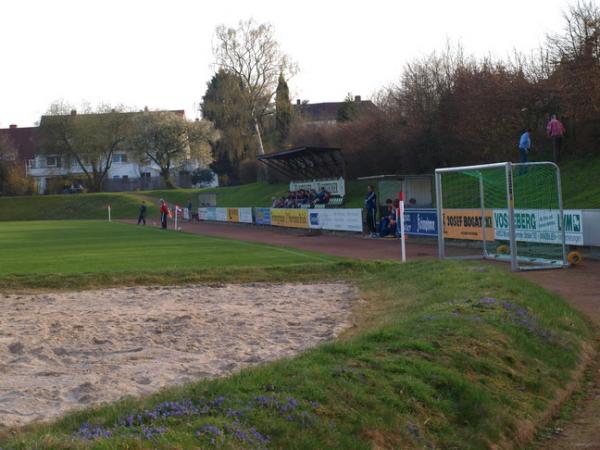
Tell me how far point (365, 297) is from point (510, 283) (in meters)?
3.13

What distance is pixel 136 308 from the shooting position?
50.2ft

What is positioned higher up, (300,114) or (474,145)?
(300,114)

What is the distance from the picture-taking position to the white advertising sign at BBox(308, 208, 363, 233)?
3700 cm

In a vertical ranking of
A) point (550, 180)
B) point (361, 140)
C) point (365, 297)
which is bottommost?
point (365, 297)

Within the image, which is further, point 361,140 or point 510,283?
point 361,140

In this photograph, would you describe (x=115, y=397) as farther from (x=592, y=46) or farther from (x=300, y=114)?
(x=300, y=114)

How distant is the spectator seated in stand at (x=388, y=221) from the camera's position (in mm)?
33656

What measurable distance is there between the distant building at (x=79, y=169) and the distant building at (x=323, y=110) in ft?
54.6

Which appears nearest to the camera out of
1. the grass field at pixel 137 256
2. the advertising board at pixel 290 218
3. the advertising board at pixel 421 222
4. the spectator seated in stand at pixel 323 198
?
the grass field at pixel 137 256

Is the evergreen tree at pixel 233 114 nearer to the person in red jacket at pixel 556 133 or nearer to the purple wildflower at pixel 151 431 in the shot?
the person in red jacket at pixel 556 133

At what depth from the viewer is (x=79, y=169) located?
106 m

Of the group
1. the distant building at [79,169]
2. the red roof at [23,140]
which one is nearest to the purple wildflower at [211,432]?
the distant building at [79,169]

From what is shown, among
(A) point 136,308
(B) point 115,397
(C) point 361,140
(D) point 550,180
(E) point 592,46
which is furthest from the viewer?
(C) point 361,140

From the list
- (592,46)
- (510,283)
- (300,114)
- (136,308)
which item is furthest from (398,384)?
(300,114)
